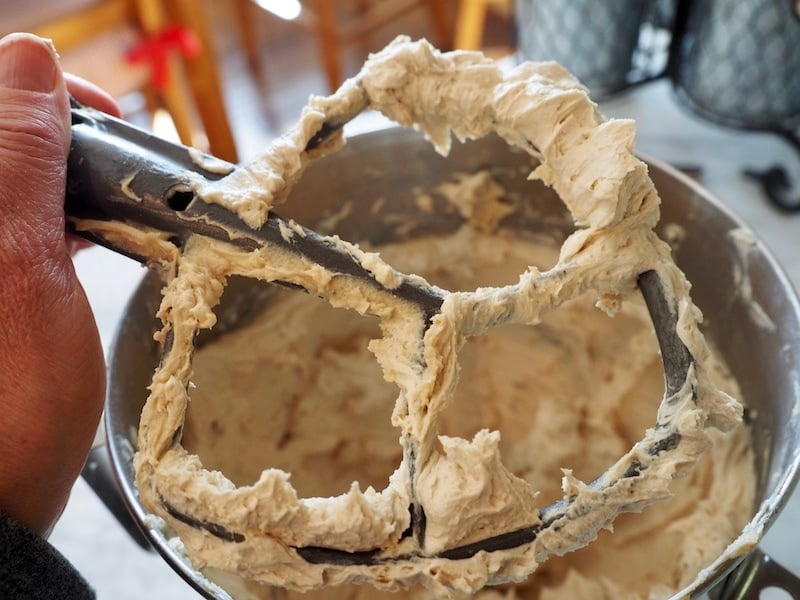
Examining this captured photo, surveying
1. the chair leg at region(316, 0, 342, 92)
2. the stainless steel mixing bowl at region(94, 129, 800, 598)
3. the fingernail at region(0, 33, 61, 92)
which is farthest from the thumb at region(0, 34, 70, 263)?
the chair leg at region(316, 0, 342, 92)

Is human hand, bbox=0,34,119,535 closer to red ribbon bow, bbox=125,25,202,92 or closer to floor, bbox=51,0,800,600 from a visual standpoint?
floor, bbox=51,0,800,600

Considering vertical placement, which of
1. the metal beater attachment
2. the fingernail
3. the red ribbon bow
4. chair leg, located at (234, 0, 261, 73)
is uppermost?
the fingernail

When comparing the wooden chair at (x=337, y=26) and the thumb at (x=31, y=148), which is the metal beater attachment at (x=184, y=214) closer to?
the thumb at (x=31, y=148)

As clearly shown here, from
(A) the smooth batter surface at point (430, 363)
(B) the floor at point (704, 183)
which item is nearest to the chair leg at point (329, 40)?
(B) the floor at point (704, 183)

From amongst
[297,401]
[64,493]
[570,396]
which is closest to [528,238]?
[570,396]

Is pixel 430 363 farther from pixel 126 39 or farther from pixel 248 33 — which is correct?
pixel 248 33

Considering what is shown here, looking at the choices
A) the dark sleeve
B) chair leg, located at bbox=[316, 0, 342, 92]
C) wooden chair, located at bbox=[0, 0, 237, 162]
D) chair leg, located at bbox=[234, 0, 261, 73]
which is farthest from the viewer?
chair leg, located at bbox=[234, 0, 261, 73]

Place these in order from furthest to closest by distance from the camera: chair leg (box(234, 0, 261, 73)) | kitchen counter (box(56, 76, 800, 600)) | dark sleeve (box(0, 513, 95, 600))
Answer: chair leg (box(234, 0, 261, 73)), kitchen counter (box(56, 76, 800, 600)), dark sleeve (box(0, 513, 95, 600))

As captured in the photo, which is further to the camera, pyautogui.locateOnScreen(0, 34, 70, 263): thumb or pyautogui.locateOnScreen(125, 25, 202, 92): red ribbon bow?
pyautogui.locateOnScreen(125, 25, 202, 92): red ribbon bow
